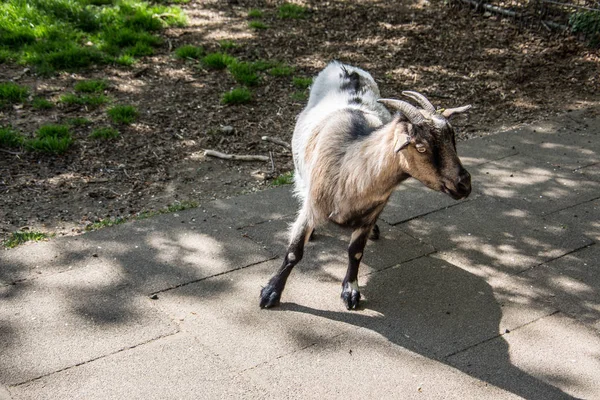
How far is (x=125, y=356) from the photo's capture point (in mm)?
4062

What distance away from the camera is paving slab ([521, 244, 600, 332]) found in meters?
4.61

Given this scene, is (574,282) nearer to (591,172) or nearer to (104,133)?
(591,172)

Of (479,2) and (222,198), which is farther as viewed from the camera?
(479,2)

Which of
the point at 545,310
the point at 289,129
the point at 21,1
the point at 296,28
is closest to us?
the point at 545,310

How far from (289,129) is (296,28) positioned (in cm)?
305

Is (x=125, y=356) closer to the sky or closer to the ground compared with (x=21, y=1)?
closer to the ground

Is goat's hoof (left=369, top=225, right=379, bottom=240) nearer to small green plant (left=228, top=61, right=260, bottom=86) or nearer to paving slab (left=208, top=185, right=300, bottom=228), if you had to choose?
paving slab (left=208, top=185, right=300, bottom=228)

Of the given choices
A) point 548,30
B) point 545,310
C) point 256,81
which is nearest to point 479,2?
point 548,30

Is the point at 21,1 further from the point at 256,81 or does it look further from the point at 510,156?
the point at 510,156

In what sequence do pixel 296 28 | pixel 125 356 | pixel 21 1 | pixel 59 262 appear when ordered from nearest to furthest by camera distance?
1. pixel 125 356
2. pixel 59 262
3. pixel 21 1
4. pixel 296 28

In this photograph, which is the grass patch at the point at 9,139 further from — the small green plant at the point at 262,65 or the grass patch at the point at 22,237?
the small green plant at the point at 262,65

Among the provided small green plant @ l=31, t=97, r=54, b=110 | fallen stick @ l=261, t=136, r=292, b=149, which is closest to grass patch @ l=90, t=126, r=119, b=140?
small green plant @ l=31, t=97, r=54, b=110

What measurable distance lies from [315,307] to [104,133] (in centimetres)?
317

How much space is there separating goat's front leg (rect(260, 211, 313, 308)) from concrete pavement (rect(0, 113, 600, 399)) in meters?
0.11
